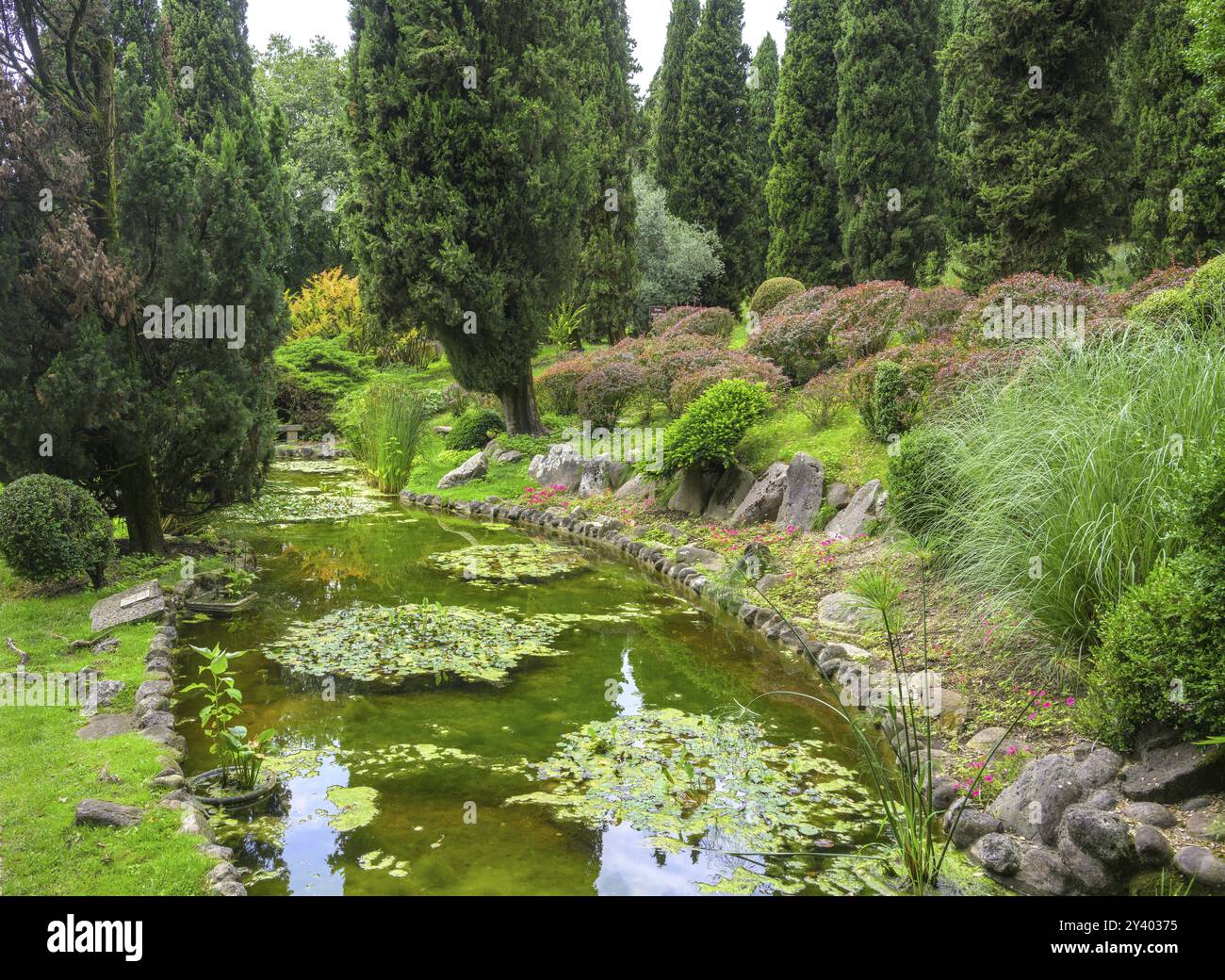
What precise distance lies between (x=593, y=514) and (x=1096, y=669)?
8300 mm

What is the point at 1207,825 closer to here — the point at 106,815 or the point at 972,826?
the point at 972,826

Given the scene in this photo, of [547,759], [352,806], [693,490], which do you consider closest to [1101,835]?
[547,759]

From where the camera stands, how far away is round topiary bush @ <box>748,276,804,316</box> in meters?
17.7

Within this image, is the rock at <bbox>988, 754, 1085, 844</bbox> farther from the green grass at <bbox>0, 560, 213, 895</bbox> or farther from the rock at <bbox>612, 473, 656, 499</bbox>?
the rock at <bbox>612, 473, 656, 499</bbox>

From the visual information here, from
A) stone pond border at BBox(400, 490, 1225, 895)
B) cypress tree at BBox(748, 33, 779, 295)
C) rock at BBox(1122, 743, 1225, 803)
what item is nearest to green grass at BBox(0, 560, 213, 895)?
stone pond border at BBox(400, 490, 1225, 895)

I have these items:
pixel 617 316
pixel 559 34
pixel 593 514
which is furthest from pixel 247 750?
pixel 617 316

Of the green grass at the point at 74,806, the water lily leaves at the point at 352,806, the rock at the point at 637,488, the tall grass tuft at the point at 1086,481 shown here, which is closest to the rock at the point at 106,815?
the green grass at the point at 74,806

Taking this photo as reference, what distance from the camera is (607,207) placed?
19719 millimetres

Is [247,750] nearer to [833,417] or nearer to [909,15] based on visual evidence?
[833,417]

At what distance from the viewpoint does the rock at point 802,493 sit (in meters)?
9.59

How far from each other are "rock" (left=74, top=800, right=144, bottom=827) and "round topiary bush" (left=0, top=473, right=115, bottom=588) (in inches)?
162

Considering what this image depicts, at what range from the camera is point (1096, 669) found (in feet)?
15.3

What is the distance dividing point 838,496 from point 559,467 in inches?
218

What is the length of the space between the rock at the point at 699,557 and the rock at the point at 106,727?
570 cm
